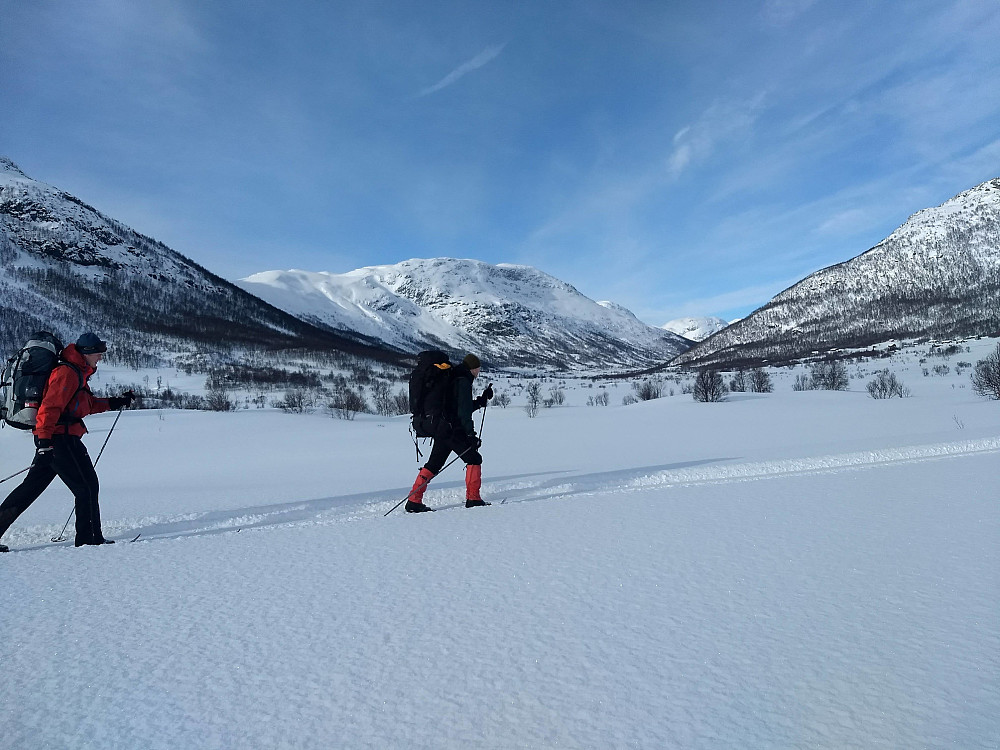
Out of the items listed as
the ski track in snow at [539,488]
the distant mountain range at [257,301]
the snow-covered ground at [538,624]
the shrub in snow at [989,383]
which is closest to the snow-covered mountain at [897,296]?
the distant mountain range at [257,301]

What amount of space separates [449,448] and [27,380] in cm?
371

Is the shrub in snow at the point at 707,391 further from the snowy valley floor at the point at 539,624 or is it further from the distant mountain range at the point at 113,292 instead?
the distant mountain range at the point at 113,292

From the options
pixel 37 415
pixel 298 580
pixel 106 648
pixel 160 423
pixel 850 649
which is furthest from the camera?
pixel 160 423

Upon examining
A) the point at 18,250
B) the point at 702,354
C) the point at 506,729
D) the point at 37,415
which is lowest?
the point at 506,729

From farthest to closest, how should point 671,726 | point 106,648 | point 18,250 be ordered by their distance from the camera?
point 18,250 → point 106,648 → point 671,726

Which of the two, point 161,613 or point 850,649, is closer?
point 850,649

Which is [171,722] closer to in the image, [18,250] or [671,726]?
[671,726]

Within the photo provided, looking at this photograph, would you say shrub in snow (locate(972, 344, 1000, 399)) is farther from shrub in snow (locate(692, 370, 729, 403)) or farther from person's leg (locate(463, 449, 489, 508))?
person's leg (locate(463, 449, 489, 508))

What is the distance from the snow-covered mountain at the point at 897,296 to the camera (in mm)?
106875

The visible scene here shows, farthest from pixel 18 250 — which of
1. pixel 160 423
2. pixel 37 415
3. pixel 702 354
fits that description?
pixel 702 354

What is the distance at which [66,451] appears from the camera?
13.9ft

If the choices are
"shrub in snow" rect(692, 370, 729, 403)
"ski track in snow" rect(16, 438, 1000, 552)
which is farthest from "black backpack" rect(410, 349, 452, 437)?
"shrub in snow" rect(692, 370, 729, 403)

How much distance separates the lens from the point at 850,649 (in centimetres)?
177

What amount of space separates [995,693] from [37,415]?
19.7 feet
